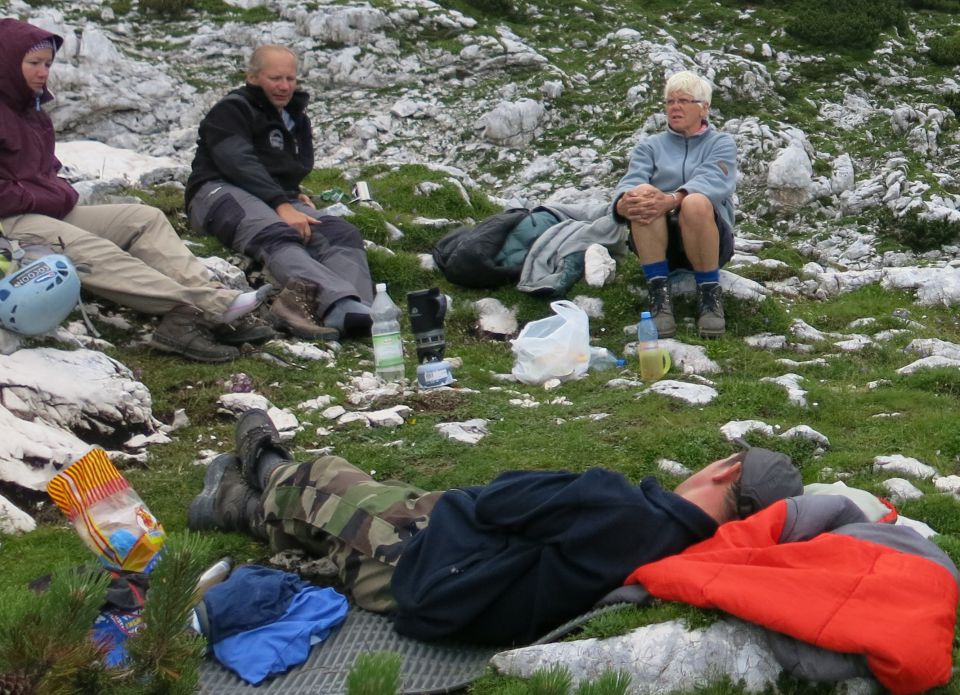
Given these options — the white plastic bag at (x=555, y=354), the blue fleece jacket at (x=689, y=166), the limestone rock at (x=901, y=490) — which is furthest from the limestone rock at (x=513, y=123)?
the limestone rock at (x=901, y=490)

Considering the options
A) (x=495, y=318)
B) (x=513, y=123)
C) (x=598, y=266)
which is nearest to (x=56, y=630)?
(x=495, y=318)

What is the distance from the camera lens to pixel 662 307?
8516mm

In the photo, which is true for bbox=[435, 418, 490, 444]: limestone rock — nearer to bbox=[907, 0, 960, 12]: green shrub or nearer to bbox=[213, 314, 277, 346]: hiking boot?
bbox=[213, 314, 277, 346]: hiking boot

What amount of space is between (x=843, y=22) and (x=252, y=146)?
47.1ft

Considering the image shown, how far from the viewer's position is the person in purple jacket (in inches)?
330

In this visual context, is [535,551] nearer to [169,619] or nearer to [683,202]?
[169,619]

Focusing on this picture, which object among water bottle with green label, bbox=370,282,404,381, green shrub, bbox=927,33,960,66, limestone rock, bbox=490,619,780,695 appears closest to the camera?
limestone rock, bbox=490,619,780,695

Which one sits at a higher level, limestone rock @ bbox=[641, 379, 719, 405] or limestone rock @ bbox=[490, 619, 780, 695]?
limestone rock @ bbox=[490, 619, 780, 695]

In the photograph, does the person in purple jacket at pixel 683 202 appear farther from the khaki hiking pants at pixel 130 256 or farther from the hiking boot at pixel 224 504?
the hiking boot at pixel 224 504

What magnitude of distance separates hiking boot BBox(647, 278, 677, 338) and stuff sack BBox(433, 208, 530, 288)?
1592 millimetres

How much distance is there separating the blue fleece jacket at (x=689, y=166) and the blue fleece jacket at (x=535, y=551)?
490 centimetres

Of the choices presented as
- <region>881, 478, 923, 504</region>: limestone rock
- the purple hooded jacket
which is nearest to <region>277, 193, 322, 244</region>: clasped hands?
the purple hooded jacket

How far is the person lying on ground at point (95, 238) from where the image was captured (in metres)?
7.35

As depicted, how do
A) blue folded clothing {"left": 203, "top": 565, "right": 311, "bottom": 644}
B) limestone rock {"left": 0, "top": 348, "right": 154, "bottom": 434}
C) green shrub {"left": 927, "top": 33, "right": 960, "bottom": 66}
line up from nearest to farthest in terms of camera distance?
blue folded clothing {"left": 203, "top": 565, "right": 311, "bottom": 644}, limestone rock {"left": 0, "top": 348, "right": 154, "bottom": 434}, green shrub {"left": 927, "top": 33, "right": 960, "bottom": 66}
